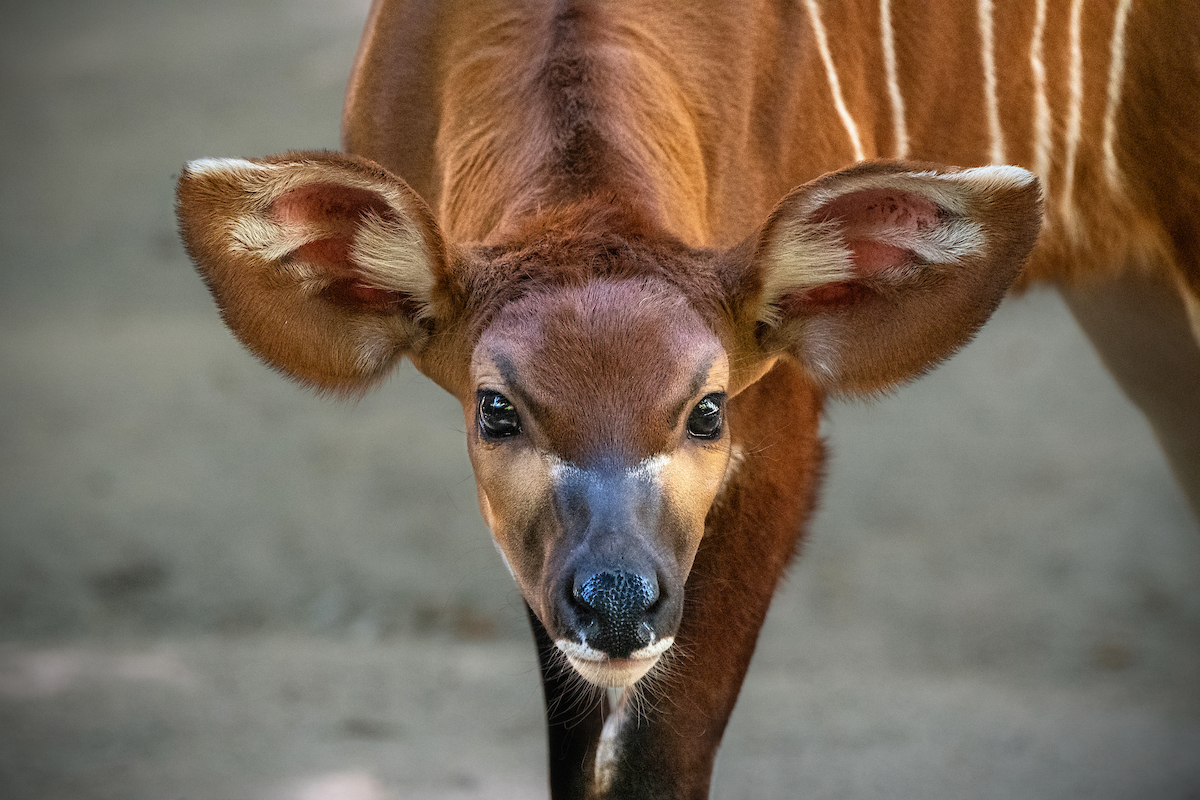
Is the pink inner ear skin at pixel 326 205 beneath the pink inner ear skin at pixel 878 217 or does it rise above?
above

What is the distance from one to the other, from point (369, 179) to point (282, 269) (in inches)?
12.3

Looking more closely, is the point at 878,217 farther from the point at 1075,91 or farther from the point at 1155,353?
the point at 1155,353

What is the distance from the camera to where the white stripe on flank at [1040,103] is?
398 centimetres

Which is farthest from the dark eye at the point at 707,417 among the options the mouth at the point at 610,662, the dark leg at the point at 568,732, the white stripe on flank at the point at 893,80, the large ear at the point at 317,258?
the white stripe on flank at the point at 893,80

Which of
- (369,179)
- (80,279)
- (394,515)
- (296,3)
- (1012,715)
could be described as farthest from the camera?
(296,3)

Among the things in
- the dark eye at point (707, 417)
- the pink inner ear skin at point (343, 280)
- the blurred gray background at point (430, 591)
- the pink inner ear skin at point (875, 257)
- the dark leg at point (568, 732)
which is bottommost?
the blurred gray background at point (430, 591)

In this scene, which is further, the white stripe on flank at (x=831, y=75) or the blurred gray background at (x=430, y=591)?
the blurred gray background at (x=430, y=591)

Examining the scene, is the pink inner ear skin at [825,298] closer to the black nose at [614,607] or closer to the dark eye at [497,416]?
the dark eye at [497,416]

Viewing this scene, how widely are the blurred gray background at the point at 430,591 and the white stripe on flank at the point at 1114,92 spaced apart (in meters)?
1.20

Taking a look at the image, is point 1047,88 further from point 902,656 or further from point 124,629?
point 124,629

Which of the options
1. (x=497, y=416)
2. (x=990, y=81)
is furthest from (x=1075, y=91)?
(x=497, y=416)

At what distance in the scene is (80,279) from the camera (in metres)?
8.21

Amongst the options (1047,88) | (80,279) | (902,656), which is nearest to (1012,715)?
(902,656)

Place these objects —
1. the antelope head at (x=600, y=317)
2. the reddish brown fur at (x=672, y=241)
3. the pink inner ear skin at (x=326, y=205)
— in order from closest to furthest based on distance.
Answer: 1. the antelope head at (x=600, y=317)
2. the reddish brown fur at (x=672, y=241)
3. the pink inner ear skin at (x=326, y=205)
